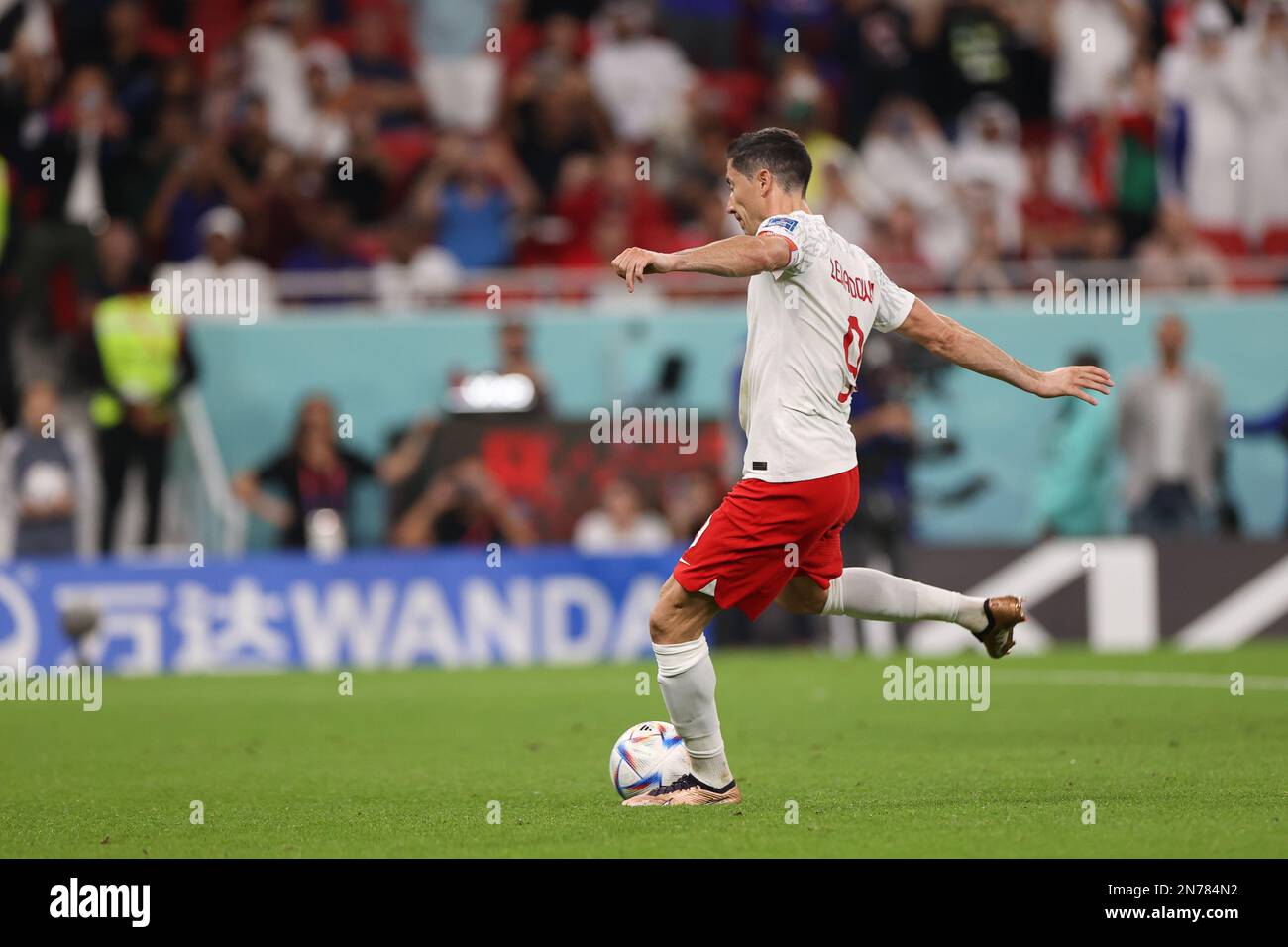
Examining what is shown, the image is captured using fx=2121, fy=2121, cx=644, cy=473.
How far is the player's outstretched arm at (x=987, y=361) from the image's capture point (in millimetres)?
8898

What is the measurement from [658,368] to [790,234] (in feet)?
37.7

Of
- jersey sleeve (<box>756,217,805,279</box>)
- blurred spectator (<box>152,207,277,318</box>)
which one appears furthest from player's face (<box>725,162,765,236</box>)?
blurred spectator (<box>152,207,277,318</box>)

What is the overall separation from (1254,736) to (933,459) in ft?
29.6

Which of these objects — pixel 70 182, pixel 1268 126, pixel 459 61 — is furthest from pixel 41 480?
pixel 1268 126

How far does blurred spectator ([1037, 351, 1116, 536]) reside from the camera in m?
18.7

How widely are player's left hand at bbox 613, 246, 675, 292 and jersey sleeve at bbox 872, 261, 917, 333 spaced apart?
1488mm

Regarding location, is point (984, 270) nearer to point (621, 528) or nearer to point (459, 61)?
point (621, 528)

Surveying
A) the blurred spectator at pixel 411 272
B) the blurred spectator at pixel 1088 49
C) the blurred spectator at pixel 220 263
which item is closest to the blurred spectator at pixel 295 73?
the blurred spectator at pixel 411 272

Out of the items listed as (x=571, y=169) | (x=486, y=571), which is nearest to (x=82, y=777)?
(x=486, y=571)

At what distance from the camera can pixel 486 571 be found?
1738cm

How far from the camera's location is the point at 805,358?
27.9 feet

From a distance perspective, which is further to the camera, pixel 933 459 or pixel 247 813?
pixel 933 459

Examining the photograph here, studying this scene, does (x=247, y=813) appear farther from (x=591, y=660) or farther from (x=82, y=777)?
(x=591, y=660)

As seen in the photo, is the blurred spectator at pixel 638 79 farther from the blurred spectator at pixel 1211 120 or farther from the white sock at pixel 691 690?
the white sock at pixel 691 690
